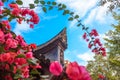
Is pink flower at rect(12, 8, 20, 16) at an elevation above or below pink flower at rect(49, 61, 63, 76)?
above

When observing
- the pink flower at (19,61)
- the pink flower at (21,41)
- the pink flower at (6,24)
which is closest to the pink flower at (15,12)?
the pink flower at (6,24)

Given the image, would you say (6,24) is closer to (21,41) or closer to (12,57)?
(21,41)

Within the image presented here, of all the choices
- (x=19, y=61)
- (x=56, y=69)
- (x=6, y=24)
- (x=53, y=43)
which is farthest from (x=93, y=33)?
(x=56, y=69)

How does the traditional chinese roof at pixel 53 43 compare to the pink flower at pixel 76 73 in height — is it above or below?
above

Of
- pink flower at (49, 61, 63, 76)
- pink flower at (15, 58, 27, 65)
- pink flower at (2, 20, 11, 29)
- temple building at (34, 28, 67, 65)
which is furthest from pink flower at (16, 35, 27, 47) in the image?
temple building at (34, 28, 67, 65)

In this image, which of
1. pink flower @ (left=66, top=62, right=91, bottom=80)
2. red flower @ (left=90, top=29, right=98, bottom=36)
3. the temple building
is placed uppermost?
the temple building

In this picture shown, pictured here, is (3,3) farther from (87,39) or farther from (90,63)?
(90,63)

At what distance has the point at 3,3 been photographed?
4344 millimetres

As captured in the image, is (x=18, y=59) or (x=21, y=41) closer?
(x=18, y=59)

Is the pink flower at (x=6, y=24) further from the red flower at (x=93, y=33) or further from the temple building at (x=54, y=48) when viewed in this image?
the temple building at (x=54, y=48)

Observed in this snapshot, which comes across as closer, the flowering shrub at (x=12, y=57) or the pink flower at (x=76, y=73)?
the pink flower at (x=76, y=73)

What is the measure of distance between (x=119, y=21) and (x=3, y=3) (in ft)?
103

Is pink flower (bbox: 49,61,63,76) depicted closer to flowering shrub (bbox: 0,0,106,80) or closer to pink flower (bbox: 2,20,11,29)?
flowering shrub (bbox: 0,0,106,80)

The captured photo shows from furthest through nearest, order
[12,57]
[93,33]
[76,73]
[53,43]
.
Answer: [53,43] < [93,33] < [12,57] < [76,73]
